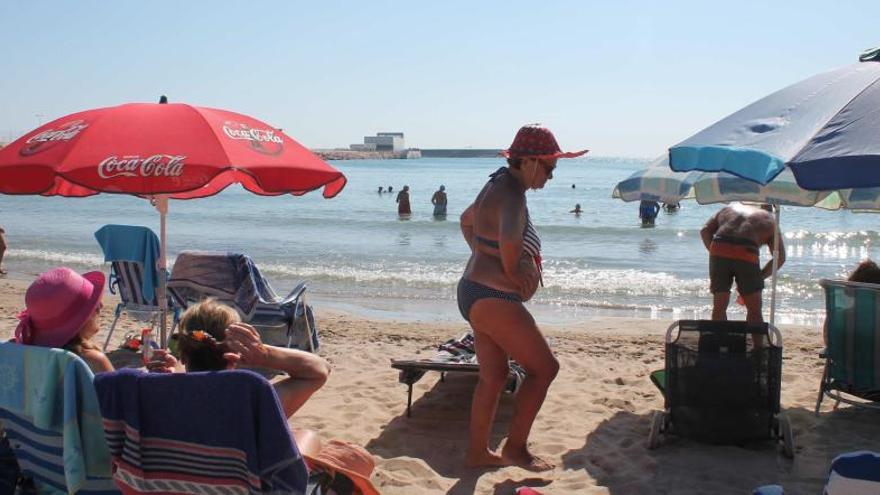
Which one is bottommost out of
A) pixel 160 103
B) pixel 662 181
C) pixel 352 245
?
pixel 352 245

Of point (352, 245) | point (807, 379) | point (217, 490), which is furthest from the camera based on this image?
point (352, 245)

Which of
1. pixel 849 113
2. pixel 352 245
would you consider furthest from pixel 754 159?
pixel 352 245

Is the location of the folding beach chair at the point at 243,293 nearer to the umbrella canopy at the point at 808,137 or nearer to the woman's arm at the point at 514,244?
the woman's arm at the point at 514,244

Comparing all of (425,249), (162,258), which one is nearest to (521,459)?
(162,258)

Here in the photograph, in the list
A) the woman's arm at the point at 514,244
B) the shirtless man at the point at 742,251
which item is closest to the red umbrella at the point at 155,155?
the woman's arm at the point at 514,244

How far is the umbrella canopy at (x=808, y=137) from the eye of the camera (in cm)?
383

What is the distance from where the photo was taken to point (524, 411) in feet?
13.5

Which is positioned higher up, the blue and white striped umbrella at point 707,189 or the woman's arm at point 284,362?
the blue and white striped umbrella at point 707,189

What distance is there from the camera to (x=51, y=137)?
15.3 ft

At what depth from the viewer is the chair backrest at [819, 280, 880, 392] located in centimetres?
481

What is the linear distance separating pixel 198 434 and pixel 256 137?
2635mm

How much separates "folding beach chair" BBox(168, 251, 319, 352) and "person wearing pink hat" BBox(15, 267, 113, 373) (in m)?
3.66

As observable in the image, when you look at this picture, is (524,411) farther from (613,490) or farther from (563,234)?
(563,234)

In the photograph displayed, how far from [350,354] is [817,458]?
147 inches
